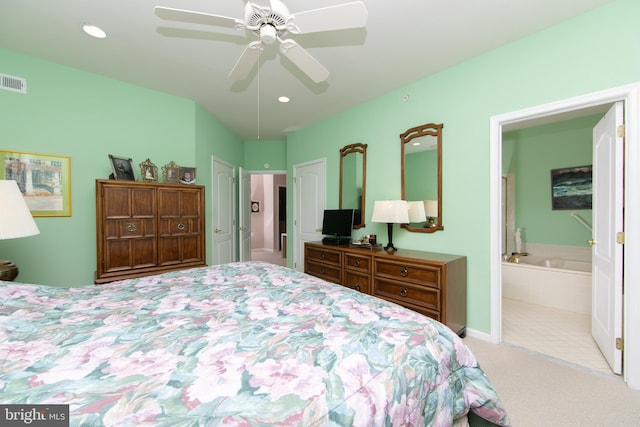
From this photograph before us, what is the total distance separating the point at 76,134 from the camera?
2.78 meters

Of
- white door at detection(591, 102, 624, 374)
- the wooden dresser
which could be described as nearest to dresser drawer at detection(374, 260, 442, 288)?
the wooden dresser

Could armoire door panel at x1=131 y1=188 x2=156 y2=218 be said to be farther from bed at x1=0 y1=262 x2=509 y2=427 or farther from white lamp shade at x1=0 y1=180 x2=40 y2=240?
bed at x1=0 y1=262 x2=509 y2=427

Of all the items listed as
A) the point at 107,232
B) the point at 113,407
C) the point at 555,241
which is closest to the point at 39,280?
the point at 107,232

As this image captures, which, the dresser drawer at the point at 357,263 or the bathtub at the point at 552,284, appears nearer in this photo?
the dresser drawer at the point at 357,263

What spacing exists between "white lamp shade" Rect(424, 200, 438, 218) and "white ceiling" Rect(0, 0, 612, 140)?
1.36m

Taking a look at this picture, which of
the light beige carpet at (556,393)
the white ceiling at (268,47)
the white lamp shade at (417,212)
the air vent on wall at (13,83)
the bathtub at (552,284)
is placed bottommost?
the light beige carpet at (556,393)

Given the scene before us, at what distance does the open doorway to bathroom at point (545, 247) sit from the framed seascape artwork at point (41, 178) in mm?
4525

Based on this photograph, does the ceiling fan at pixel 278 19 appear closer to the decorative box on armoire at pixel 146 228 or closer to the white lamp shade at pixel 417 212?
the decorative box on armoire at pixel 146 228

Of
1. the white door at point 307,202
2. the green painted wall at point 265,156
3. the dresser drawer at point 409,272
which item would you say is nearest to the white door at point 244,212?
the green painted wall at point 265,156

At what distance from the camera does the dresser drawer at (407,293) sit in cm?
237

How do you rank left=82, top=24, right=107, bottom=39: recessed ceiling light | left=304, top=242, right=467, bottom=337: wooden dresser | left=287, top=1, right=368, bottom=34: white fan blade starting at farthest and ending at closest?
left=304, top=242, right=467, bottom=337: wooden dresser, left=82, top=24, right=107, bottom=39: recessed ceiling light, left=287, top=1, right=368, bottom=34: white fan blade

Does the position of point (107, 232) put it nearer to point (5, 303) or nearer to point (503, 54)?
point (5, 303)

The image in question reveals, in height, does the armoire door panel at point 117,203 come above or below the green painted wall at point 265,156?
below

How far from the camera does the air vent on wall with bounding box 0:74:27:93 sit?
7.93 feet
